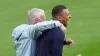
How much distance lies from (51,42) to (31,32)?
0.31 meters

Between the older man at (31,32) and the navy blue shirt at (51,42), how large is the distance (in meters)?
0.08

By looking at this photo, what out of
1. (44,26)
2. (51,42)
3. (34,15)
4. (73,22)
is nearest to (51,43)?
(51,42)

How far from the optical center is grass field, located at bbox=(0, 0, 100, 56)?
482 inches

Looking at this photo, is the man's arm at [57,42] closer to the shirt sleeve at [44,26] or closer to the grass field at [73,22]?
the shirt sleeve at [44,26]

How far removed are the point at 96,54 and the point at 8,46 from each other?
7.11 feet

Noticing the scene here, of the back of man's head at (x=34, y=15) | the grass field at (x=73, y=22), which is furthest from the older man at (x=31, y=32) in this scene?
the grass field at (x=73, y=22)

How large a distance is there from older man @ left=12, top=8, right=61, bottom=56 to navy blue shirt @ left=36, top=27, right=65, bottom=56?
8 cm

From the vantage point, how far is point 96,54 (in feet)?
39.2

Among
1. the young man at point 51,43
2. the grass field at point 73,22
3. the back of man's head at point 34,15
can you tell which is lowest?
the grass field at point 73,22

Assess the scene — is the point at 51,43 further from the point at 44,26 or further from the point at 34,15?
the point at 34,15

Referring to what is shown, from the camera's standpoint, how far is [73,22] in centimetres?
1405

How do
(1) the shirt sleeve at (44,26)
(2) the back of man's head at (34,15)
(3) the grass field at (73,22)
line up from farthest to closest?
(3) the grass field at (73,22) < (2) the back of man's head at (34,15) < (1) the shirt sleeve at (44,26)

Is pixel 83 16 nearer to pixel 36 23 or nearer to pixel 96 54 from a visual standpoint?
pixel 96 54

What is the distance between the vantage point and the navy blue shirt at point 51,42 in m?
6.76
